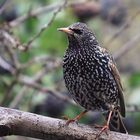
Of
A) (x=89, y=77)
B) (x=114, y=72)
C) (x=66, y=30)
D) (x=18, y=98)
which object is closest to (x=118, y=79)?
(x=114, y=72)

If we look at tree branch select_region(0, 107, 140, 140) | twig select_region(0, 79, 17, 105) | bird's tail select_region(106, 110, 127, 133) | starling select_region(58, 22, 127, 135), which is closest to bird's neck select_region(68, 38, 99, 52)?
starling select_region(58, 22, 127, 135)

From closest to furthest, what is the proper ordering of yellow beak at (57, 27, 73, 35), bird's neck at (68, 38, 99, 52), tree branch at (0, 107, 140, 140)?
1. tree branch at (0, 107, 140, 140)
2. yellow beak at (57, 27, 73, 35)
3. bird's neck at (68, 38, 99, 52)

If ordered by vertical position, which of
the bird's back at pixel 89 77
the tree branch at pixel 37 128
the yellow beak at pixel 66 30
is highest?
the yellow beak at pixel 66 30

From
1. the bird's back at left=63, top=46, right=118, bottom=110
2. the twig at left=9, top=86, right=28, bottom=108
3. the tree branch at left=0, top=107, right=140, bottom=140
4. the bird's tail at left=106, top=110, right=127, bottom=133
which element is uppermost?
the twig at left=9, top=86, right=28, bottom=108

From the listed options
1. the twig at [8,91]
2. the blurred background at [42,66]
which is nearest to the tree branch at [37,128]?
the blurred background at [42,66]

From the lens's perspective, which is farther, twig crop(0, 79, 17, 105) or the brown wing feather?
twig crop(0, 79, 17, 105)

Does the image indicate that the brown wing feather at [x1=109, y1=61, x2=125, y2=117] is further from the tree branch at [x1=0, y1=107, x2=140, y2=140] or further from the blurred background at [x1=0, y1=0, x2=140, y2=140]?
the tree branch at [x1=0, y1=107, x2=140, y2=140]

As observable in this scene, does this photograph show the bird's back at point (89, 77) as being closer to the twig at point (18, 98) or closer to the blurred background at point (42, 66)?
the blurred background at point (42, 66)
